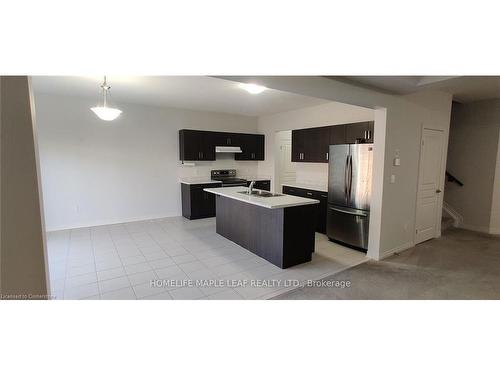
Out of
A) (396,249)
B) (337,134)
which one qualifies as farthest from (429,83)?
(396,249)

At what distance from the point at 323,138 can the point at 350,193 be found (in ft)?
4.76

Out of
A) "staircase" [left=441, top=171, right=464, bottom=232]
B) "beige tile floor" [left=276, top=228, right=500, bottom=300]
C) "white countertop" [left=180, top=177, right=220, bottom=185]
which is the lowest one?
"beige tile floor" [left=276, top=228, right=500, bottom=300]

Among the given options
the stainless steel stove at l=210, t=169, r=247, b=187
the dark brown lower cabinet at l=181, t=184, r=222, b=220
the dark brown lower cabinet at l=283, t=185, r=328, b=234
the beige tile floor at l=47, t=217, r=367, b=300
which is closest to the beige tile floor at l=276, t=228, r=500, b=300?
the beige tile floor at l=47, t=217, r=367, b=300

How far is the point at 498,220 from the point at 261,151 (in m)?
5.04

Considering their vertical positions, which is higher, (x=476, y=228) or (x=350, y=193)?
(x=350, y=193)

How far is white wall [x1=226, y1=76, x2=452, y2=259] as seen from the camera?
10.9 feet

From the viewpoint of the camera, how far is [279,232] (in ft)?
10.3

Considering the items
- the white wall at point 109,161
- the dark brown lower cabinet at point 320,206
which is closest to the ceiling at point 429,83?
the dark brown lower cabinet at point 320,206

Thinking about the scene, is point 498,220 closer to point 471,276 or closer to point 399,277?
point 471,276

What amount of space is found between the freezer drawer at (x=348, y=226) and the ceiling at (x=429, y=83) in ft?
5.60

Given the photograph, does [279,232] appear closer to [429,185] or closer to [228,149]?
[429,185]

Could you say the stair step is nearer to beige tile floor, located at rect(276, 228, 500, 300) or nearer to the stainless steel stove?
beige tile floor, located at rect(276, 228, 500, 300)

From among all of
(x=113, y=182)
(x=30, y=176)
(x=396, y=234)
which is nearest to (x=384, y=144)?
(x=396, y=234)

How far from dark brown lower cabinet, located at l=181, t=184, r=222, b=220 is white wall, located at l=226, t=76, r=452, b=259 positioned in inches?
136
